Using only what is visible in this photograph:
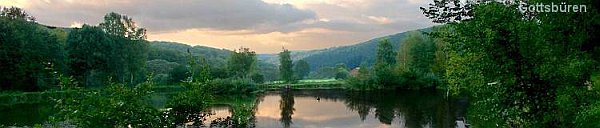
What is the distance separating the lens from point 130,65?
100 m

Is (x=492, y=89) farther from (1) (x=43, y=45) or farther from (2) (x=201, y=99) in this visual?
(1) (x=43, y=45)

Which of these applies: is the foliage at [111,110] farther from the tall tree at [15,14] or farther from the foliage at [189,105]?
the tall tree at [15,14]

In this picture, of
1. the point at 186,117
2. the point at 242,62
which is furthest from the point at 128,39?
the point at 186,117

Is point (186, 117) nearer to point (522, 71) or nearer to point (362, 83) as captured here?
point (522, 71)

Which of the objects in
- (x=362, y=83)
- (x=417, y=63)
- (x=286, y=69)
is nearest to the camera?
(x=362, y=83)

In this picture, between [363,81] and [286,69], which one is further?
[286,69]

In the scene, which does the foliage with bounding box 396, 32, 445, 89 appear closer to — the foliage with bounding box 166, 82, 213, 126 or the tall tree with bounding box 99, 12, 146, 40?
the tall tree with bounding box 99, 12, 146, 40

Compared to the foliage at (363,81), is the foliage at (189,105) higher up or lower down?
higher up

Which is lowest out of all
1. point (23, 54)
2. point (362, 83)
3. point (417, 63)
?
point (362, 83)

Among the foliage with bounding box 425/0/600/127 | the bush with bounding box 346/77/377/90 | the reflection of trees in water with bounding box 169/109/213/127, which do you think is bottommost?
the bush with bounding box 346/77/377/90

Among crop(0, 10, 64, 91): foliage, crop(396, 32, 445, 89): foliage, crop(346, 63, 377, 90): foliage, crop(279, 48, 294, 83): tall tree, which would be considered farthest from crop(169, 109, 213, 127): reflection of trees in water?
crop(279, 48, 294, 83): tall tree

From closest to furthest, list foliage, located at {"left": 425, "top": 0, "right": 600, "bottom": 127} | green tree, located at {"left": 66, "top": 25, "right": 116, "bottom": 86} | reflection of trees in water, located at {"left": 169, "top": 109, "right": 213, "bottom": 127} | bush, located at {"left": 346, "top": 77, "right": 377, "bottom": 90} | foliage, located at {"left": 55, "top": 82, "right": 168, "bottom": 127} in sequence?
1. foliage, located at {"left": 55, "top": 82, "right": 168, "bottom": 127}
2. reflection of trees in water, located at {"left": 169, "top": 109, "right": 213, "bottom": 127}
3. foliage, located at {"left": 425, "top": 0, "right": 600, "bottom": 127}
4. green tree, located at {"left": 66, "top": 25, "right": 116, "bottom": 86}
5. bush, located at {"left": 346, "top": 77, "right": 377, "bottom": 90}

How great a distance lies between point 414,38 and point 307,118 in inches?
2687

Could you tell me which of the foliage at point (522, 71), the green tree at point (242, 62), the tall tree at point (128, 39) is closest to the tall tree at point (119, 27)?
the tall tree at point (128, 39)
